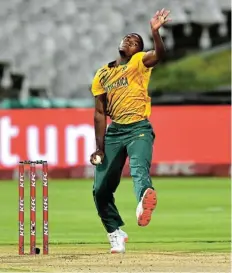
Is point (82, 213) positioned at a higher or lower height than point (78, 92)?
lower

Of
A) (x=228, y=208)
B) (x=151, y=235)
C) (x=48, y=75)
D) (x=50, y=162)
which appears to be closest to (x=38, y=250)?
(x=151, y=235)

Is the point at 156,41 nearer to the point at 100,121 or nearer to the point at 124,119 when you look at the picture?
the point at 124,119

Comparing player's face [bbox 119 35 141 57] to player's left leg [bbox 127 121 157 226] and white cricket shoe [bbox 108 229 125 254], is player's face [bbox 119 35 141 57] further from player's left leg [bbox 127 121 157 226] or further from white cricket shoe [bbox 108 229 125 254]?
white cricket shoe [bbox 108 229 125 254]

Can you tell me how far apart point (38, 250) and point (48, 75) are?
20.4m

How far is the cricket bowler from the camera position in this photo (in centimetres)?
1102

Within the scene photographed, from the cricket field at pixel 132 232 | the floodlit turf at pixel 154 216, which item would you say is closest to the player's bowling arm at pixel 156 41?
the cricket field at pixel 132 232

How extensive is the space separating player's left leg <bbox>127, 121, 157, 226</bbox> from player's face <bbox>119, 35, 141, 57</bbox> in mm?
694

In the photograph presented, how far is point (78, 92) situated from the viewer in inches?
1287

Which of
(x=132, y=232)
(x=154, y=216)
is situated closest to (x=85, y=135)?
(x=154, y=216)

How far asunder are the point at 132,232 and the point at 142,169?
12.8 ft

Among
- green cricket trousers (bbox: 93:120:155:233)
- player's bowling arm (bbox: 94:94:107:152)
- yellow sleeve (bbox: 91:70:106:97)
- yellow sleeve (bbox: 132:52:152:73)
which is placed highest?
yellow sleeve (bbox: 132:52:152:73)

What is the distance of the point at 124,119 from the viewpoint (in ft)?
36.7

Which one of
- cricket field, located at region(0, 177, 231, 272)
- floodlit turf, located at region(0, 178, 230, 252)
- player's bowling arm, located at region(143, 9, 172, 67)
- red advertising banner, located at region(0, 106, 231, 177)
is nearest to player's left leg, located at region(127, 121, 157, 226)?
cricket field, located at region(0, 177, 231, 272)

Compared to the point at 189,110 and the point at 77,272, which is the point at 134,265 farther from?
the point at 189,110
